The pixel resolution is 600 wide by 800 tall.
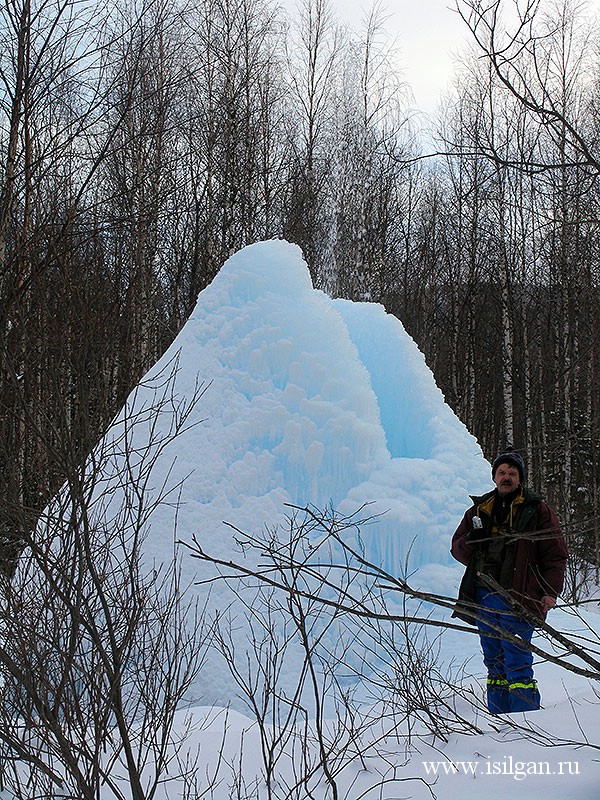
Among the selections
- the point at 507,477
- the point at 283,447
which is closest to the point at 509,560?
the point at 507,477

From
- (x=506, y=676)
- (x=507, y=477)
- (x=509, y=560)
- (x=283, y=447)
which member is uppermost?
(x=283, y=447)

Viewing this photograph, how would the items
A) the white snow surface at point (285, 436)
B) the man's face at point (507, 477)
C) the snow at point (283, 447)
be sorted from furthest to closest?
the white snow surface at point (285, 436) → the snow at point (283, 447) → the man's face at point (507, 477)

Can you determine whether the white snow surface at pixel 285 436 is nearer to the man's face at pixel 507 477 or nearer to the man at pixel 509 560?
the man at pixel 509 560

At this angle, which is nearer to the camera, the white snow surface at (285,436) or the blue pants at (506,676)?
the blue pants at (506,676)

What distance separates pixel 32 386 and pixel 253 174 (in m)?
10.3

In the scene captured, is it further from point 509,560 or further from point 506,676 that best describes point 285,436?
point 506,676

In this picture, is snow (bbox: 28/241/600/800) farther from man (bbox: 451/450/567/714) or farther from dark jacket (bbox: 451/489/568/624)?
dark jacket (bbox: 451/489/568/624)

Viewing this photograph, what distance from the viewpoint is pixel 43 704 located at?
2.14 metres

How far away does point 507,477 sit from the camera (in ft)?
11.8

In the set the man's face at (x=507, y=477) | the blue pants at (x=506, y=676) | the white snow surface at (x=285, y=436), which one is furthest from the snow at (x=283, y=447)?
the man's face at (x=507, y=477)

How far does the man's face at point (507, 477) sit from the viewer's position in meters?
3.58

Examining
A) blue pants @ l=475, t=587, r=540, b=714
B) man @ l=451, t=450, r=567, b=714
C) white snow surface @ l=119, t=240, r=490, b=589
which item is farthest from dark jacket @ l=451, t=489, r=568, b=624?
white snow surface @ l=119, t=240, r=490, b=589

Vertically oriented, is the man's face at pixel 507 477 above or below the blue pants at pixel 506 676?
above

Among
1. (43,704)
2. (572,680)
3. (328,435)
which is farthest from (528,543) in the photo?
(43,704)
